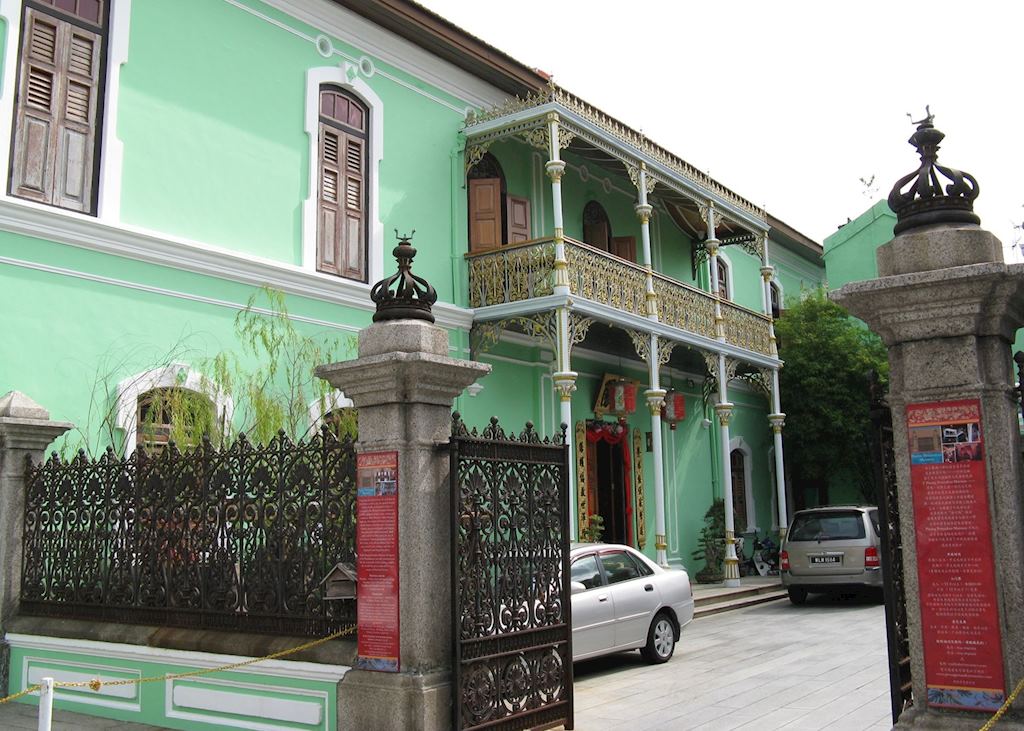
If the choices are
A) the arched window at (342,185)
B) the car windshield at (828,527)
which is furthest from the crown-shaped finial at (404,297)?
the car windshield at (828,527)

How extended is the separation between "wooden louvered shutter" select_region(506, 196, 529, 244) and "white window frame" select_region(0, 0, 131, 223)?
7.31 meters

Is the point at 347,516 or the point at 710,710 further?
the point at 710,710

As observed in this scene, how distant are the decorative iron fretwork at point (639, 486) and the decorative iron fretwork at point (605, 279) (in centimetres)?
410

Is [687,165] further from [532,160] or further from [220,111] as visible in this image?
[220,111]

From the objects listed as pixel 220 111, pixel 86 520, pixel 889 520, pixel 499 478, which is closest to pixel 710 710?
pixel 499 478

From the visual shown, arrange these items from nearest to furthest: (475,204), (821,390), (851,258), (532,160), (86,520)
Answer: (86,520) < (475,204) < (532,160) < (821,390) < (851,258)

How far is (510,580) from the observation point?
257 inches

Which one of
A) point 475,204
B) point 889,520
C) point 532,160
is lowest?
point 889,520

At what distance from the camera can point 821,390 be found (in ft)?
76.1

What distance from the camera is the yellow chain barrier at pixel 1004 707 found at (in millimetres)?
4238

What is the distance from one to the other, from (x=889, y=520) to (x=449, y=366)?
9.02 ft

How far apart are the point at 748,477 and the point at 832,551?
9140mm

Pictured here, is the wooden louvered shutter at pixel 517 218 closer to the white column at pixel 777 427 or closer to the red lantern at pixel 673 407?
the red lantern at pixel 673 407

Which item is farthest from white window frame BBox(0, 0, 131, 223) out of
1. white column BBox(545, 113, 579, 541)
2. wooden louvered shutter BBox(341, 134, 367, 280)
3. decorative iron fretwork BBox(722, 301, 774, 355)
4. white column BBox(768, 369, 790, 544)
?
white column BBox(768, 369, 790, 544)
